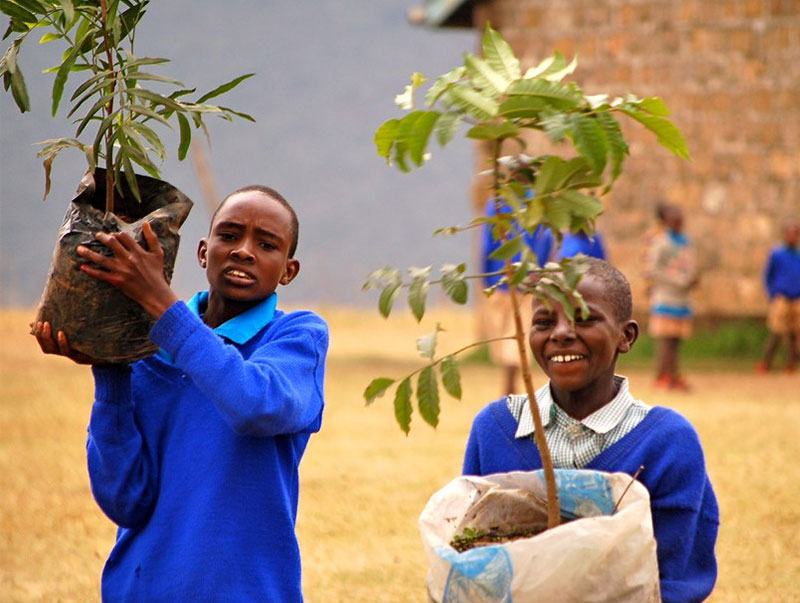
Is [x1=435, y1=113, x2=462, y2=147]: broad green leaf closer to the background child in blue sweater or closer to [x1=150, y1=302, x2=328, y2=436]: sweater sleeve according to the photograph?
[x1=150, y1=302, x2=328, y2=436]: sweater sleeve

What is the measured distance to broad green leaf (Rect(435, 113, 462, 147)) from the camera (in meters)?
2.48

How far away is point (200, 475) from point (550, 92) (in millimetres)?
1024

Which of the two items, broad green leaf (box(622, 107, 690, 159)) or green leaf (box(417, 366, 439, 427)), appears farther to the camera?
green leaf (box(417, 366, 439, 427))

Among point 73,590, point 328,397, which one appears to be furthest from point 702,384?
point 73,590

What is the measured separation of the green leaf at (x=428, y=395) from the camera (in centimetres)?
273

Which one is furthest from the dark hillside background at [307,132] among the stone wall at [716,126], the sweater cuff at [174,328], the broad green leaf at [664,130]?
the broad green leaf at [664,130]

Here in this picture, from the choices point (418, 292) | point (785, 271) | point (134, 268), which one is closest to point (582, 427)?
point (418, 292)

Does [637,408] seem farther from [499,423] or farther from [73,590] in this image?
[73,590]

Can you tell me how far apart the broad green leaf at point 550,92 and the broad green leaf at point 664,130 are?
0.45 feet

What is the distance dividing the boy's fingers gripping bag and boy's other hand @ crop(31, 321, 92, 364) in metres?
0.71

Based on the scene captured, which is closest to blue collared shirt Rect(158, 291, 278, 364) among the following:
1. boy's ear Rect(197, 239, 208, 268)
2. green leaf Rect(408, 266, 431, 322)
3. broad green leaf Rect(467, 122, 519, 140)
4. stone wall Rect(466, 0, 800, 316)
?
boy's ear Rect(197, 239, 208, 268)

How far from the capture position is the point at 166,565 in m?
2.93

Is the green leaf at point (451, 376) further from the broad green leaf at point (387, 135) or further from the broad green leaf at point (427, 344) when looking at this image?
the broad green leaf at point (387, 135)

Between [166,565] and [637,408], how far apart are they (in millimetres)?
1002
